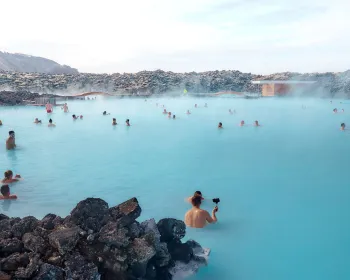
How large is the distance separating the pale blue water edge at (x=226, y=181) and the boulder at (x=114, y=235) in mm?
1286

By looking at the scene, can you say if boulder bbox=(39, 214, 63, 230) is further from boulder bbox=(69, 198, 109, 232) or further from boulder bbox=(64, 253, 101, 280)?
boulder bbox=(64, 253, 101, 280)

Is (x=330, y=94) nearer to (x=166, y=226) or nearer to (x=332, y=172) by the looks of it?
(x=332, y=172)

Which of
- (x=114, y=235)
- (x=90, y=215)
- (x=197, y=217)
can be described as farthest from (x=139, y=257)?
(x=197, y=217)

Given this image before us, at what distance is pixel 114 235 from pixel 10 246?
104 cm

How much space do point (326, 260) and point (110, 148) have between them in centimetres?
932

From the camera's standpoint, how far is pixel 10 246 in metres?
3.89

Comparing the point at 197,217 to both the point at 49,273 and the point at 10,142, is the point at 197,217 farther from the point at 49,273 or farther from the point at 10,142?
the point at 10,142

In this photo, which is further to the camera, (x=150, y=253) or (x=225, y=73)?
(x=225, y=73)

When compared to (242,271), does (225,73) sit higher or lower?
higher

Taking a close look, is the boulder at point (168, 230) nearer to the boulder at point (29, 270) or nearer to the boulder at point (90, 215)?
the boulder at point (90, 215)

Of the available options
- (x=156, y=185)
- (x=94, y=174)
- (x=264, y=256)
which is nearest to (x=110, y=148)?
(x=94, y=174)

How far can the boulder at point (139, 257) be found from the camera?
4.07 meters

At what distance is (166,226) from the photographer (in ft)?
15.9

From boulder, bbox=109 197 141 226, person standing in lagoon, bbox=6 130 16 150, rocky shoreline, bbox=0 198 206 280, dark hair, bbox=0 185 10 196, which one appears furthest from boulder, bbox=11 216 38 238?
person standing in lagoon, bbox=6 130 16 150
